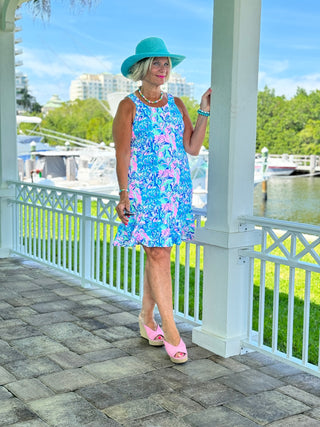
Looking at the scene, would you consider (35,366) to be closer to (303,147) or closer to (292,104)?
(303,147)

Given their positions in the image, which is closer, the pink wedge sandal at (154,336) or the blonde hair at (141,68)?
the blonde hair at (141,68)

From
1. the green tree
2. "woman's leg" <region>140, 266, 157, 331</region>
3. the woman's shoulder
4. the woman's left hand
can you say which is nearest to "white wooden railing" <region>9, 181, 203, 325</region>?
"woman's leg" <region>140, 266, 157, 331</region>

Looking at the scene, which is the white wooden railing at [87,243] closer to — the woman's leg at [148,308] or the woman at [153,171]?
the woman's leg at [148,308]

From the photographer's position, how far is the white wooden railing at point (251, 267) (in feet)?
9.33

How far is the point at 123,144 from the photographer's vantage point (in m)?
3.02

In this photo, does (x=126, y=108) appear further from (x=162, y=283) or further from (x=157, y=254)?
(x=162, y=283)

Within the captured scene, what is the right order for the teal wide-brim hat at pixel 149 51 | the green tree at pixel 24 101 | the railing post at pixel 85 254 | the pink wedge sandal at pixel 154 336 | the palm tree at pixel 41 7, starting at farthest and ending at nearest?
1. the green tree at pixel 24 101
2. the palm tree at pixel 41 7
3. the railing post at pixel 85 254
4. the pink wedge sandal at pixel 154 336
5. the teal wide-brim hat at pixel 149 51

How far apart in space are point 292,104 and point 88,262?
57501 mm

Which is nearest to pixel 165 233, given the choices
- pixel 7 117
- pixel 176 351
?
pixel 176 351

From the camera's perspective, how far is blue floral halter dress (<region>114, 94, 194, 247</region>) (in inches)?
119

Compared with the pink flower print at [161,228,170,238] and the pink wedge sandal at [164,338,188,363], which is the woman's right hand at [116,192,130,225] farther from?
the pink wedge sandal at [164,338,188,363]

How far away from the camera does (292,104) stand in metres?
59.2

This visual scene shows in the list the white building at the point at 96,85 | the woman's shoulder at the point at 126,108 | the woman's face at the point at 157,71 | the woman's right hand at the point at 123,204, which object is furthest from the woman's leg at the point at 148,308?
the white building at the point at 96,85

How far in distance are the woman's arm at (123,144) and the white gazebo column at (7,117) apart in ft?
9.53
